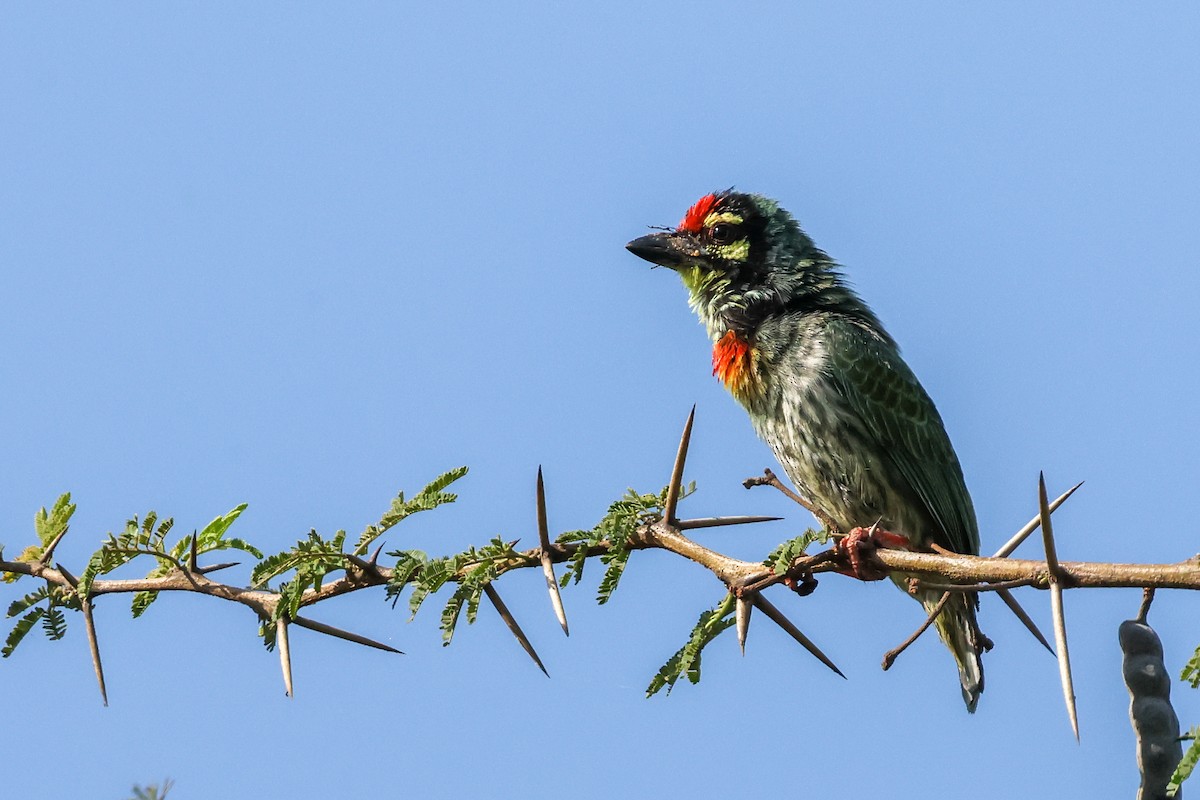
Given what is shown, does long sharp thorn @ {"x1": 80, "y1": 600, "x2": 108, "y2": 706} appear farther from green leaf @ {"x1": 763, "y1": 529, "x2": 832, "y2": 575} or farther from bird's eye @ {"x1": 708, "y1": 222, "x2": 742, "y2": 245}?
bird's eye @ {"x1": 708, "y1": 222, "x2": 742, "y2": 245}

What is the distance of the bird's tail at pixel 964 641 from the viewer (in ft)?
17.5

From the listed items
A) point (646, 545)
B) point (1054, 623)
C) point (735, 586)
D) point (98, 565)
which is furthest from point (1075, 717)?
point (98, 565)

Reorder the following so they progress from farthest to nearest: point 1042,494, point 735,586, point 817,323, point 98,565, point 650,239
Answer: point 650,239
point 817,323
point 98,565
point 735,586
point 1042,494

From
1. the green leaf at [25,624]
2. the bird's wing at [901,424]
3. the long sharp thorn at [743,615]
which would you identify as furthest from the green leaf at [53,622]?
the bird's wing at [901,424]

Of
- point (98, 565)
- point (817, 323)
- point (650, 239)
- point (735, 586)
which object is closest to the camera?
point (735, 586)

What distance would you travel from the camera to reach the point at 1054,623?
242 cm

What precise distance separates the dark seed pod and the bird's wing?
2.82 metres

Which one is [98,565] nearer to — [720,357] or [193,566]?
[193,566]

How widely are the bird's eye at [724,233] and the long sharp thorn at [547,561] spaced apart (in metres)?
3.55

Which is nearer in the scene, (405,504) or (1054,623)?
(1054,623)


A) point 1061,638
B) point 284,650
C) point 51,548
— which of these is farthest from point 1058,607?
point 51,548

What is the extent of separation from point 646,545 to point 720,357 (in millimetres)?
2673

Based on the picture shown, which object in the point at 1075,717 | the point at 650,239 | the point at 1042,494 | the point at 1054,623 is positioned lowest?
the point at 1075,717

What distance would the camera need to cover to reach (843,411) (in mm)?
5629
